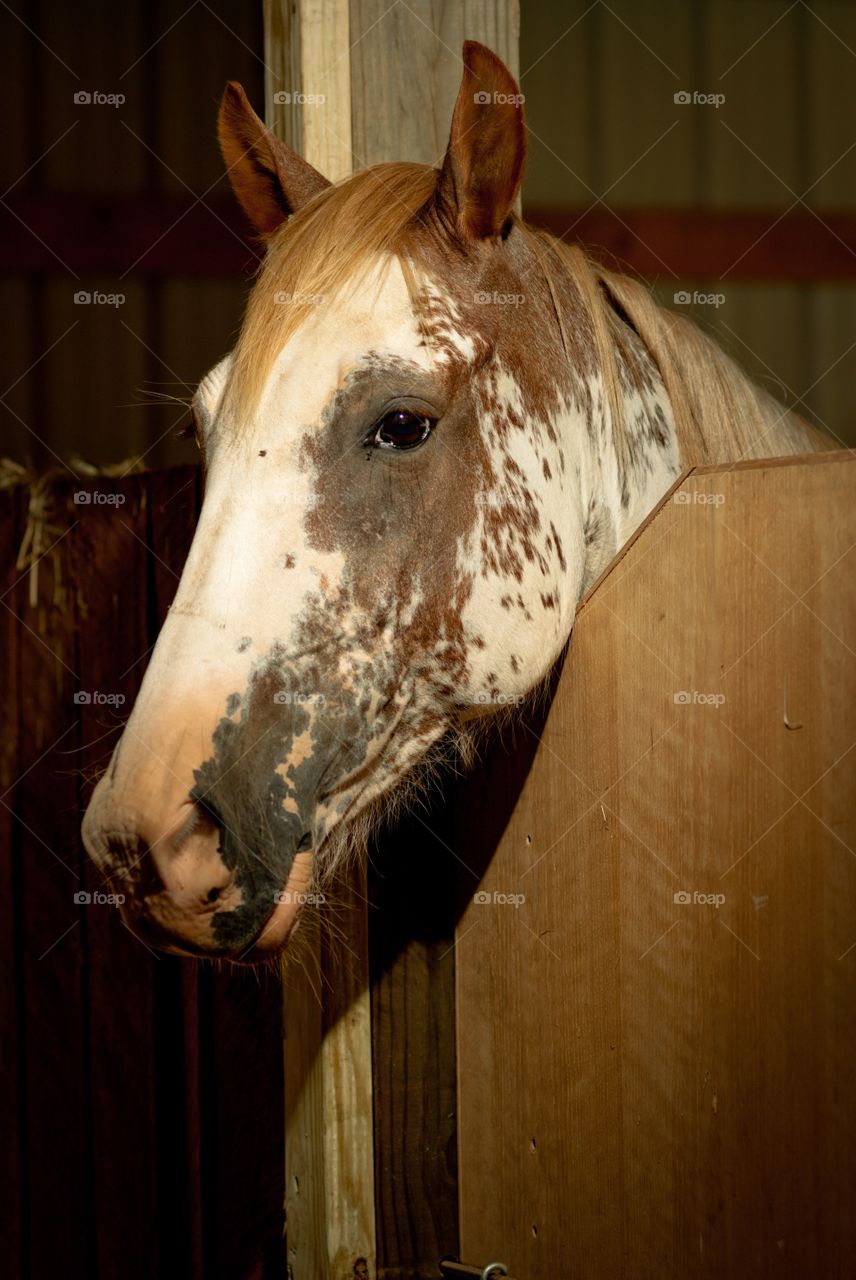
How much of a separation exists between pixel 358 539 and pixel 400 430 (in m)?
0.16

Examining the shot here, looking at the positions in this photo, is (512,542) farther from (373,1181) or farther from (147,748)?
(373,1181)

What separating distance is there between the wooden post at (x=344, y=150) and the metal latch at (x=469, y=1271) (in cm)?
13

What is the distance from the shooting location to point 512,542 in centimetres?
130

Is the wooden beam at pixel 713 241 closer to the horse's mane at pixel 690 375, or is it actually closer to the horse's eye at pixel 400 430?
the horse's mane at pixel 690 375

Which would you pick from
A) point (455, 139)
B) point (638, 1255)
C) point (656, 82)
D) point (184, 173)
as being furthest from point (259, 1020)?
point (656, 82)

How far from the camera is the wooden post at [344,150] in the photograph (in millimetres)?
1539

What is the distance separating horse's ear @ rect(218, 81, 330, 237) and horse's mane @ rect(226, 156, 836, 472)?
0.18 meters

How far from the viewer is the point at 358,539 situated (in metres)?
1.20

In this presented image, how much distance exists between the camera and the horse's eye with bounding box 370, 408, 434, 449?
48.3 inches

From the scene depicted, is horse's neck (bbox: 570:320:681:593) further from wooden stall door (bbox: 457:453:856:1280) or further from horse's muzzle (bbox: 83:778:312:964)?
horse's muzzle (bbox: 83:778:312:964)

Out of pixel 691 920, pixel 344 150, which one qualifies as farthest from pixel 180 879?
pixel 344 150

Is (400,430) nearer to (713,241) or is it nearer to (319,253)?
(319,253)

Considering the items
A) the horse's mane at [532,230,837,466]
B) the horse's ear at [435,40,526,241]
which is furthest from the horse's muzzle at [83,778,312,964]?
the horse's mane at [532,230,837,466]

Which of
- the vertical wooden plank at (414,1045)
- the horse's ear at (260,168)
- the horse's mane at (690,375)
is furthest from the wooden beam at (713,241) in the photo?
the vertical wooden plank at (414,1045)
